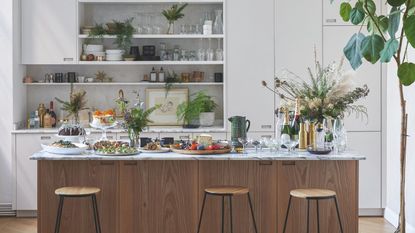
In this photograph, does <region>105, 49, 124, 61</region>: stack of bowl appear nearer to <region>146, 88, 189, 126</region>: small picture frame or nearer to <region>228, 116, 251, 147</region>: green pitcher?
<region>146, 88, 189, 126</region>: small picture frame

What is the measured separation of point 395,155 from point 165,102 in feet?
8.43

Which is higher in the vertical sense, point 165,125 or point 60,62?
point 60,62

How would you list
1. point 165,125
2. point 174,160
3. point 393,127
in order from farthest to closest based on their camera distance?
point 165,125, point 393,127, point 174,160

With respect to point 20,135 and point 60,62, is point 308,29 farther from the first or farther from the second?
point 20,135

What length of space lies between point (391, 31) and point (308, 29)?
2.53 metres

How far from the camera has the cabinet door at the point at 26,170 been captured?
711 centimetres

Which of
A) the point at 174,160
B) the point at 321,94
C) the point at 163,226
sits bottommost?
the point at 163,226

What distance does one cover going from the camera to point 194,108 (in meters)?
7.31

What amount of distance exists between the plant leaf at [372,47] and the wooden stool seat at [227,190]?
1.31 meters

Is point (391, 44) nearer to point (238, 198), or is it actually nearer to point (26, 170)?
point (238, 198)

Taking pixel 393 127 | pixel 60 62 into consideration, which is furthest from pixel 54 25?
pixel 393 127

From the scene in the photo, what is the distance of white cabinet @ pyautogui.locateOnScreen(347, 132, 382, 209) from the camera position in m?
7.23

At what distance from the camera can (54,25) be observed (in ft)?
23.9

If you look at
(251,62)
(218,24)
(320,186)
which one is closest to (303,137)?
(320,186)
